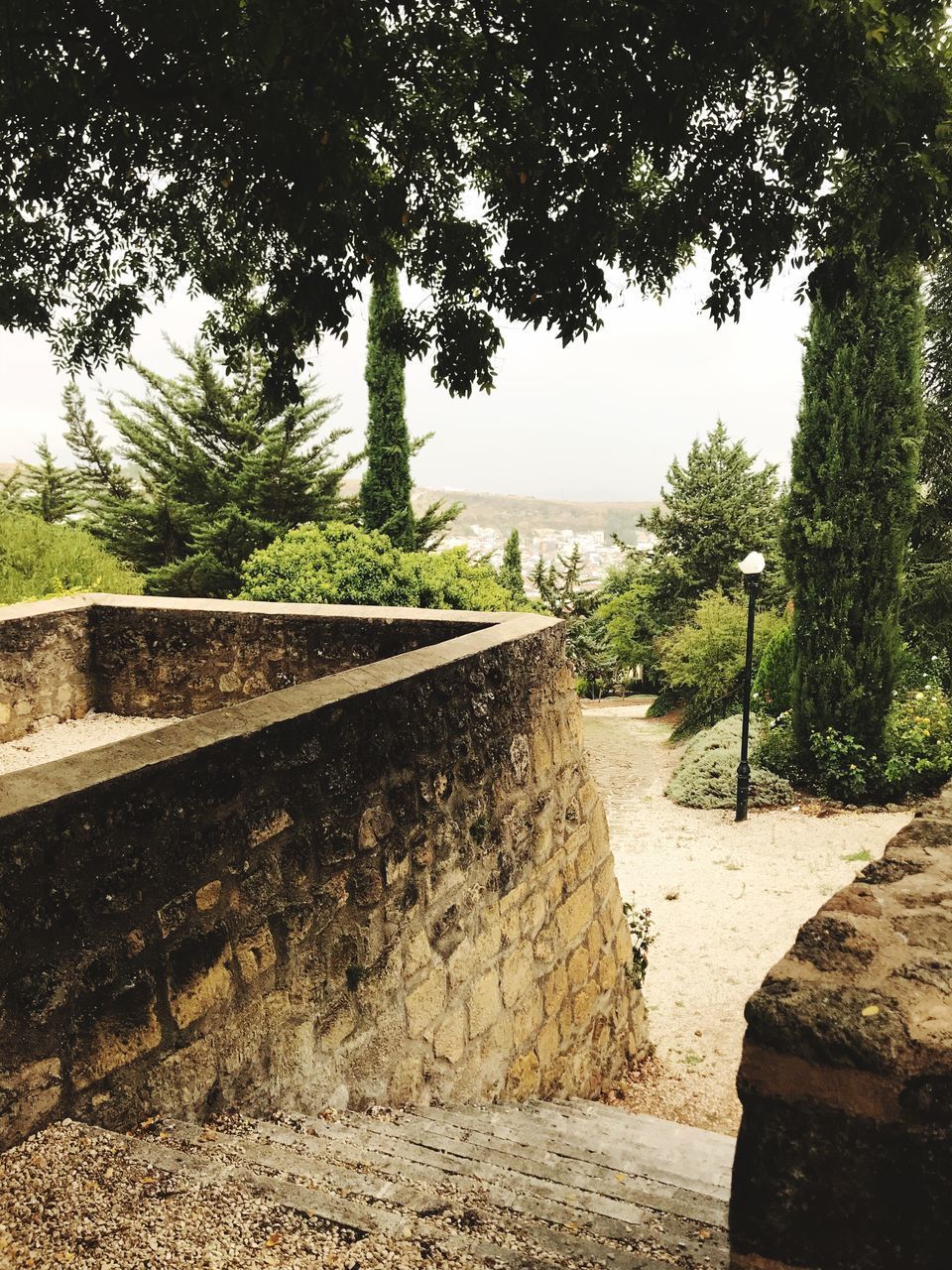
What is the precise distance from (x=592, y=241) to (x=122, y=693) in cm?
391

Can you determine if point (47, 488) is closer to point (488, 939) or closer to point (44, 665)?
point (44, 665)

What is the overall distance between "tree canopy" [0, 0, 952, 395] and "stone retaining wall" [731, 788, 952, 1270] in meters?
2.29

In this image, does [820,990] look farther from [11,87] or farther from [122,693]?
[122,693]

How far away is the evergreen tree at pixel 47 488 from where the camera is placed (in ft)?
72.0

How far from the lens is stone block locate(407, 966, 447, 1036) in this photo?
2779 millimetres

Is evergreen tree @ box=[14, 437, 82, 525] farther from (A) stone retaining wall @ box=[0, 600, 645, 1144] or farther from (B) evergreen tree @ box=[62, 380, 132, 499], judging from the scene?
(A) stone retaining wall @ box=[0, 600, 645, 1144]

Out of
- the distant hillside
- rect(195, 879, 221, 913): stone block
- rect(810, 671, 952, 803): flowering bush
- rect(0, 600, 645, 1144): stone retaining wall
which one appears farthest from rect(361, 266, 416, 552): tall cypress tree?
the distant hillside

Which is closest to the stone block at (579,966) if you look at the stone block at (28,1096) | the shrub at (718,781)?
the stone block at (28,1096)

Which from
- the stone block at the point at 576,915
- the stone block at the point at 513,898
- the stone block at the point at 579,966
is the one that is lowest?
the stone block at the point at 579,966

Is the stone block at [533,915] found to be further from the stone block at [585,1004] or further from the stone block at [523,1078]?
the stone block at [585,1004]

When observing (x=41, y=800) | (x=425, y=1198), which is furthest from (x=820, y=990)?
(x=41, y=800)

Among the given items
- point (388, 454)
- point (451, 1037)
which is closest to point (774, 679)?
point (388, 454)

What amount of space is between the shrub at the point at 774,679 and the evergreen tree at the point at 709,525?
5324mm

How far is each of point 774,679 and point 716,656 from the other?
234 cm
